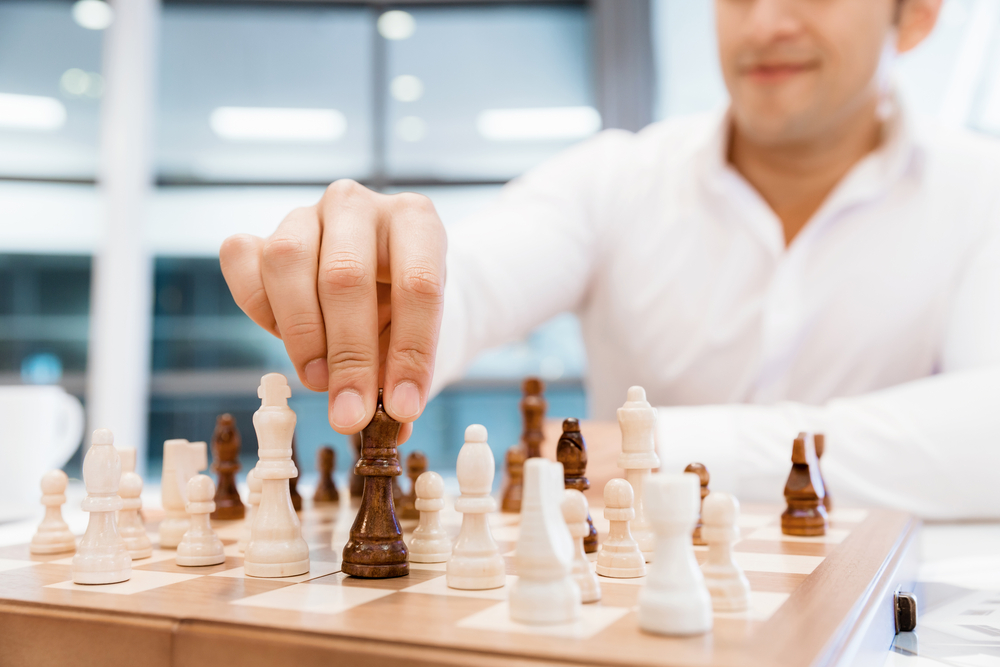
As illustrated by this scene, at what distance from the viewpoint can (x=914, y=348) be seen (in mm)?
2248

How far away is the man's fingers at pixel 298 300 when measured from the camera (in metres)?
0.98

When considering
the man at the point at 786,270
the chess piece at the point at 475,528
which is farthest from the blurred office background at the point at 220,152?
the chess piece at the point at 475,528

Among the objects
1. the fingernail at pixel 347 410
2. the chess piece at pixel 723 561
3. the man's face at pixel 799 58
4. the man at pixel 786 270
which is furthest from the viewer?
the man's face at pixel 799 58

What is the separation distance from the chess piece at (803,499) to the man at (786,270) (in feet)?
1.65

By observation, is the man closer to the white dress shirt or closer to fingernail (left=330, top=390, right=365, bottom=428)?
the white dress shirt

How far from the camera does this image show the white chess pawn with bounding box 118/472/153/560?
983mm

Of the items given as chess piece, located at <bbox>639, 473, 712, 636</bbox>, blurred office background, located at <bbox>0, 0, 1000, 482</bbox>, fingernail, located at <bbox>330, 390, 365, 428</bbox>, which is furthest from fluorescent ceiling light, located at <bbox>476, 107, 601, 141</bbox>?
chess piece, located at <bbox>639, 473, 712, 636</bbox>

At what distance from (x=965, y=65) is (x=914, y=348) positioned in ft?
9.90

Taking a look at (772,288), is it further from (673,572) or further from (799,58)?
(673,572)

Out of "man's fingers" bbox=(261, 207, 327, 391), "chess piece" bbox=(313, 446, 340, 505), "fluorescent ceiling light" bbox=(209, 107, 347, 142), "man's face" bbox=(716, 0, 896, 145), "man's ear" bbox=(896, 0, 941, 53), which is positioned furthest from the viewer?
"fluorescent ceiling light" bbox=(209, 107, 347, 142)

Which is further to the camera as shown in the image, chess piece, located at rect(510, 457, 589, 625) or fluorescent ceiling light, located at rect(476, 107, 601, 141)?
fluorescent ceiling light, located at rect(476, 107, 601, 141)

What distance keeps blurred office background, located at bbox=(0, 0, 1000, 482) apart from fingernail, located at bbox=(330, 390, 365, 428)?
4.43 meters

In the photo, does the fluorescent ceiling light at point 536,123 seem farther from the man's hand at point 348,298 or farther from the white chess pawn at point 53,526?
the white chess pawn at point 53,526

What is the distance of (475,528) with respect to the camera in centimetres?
81
